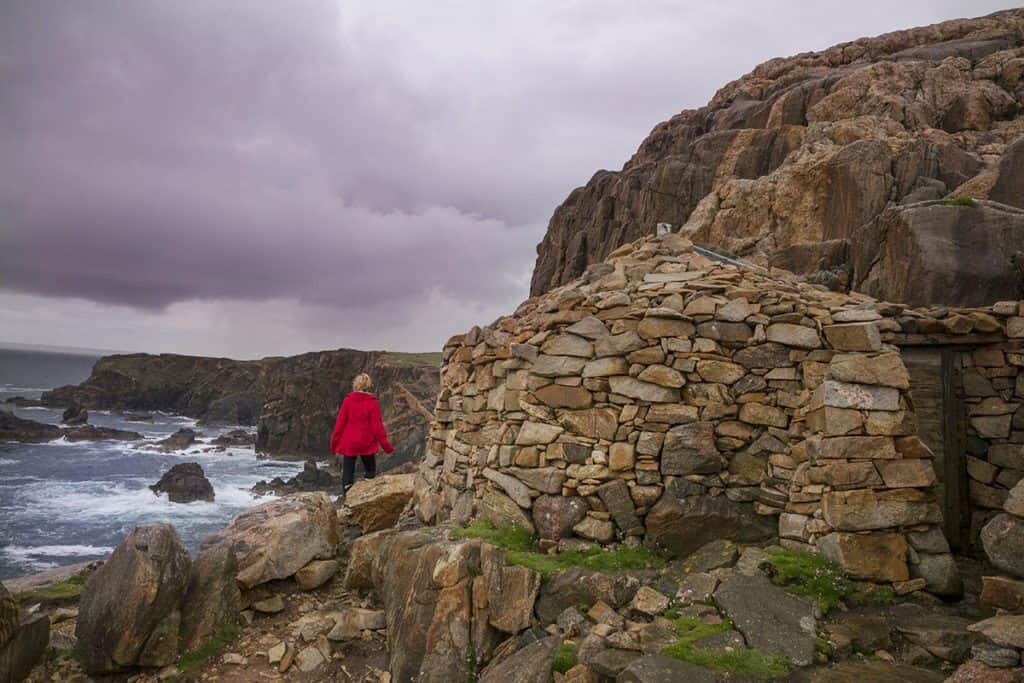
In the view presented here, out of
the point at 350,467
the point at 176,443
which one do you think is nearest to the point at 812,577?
the point at 350,467

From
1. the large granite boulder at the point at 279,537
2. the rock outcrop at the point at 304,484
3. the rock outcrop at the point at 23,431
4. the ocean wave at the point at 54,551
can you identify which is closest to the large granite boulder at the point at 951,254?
the large granite boulder at the point at 279,537

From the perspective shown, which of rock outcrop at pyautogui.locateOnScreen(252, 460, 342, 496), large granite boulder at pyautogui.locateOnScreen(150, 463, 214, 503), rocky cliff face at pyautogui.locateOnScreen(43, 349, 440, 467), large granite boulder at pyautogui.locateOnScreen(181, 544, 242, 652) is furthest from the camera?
rocky cliff face at pyautogui.locateOnScreen(43, 349, 440, 467)

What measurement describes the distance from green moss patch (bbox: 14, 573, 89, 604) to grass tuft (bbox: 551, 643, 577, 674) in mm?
7101

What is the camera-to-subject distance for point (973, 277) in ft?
29.2

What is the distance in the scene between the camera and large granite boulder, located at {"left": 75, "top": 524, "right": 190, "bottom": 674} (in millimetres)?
5965

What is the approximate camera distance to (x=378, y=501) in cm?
978

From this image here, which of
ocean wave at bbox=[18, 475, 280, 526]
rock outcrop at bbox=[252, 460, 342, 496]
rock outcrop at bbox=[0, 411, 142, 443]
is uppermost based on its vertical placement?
rock outcrop at bbox=[0, 411, 142, 443]

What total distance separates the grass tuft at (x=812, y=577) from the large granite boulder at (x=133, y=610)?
22.3 ft

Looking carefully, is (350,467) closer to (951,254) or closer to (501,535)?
(501,535)

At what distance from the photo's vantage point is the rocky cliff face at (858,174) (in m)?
9.45

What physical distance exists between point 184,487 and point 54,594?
44.4 meters

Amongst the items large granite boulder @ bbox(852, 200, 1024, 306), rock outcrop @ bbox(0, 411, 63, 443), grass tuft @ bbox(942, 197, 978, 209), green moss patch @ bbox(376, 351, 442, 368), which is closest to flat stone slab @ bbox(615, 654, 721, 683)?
large granite boulder @ bbox(852, 200, 1024, 306)

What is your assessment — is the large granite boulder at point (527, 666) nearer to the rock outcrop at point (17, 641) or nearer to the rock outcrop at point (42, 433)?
the rock outcrop at point (17, 641)

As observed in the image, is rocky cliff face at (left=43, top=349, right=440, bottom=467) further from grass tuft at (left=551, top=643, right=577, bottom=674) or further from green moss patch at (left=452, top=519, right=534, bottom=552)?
grass tuft at (left=551, top=643, right=577, bottom=674)
